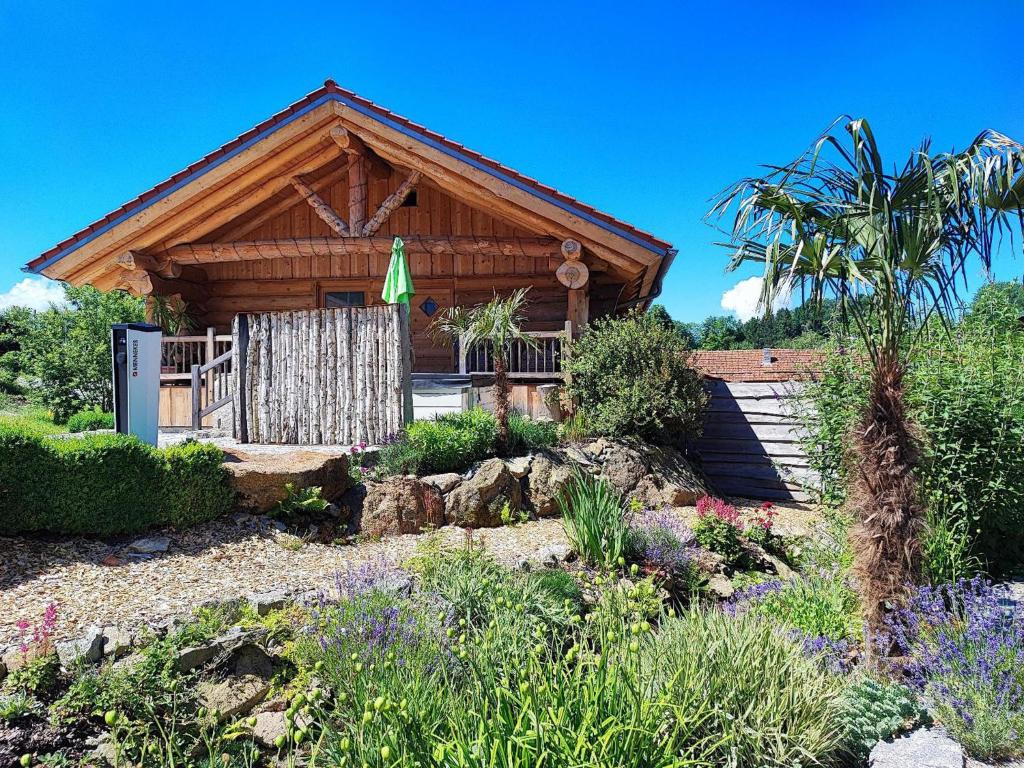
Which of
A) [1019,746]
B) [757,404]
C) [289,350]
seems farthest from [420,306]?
[1019,746]

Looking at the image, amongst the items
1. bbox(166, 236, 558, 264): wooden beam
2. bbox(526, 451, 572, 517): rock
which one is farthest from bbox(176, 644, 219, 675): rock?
bbox(166, 236, 558, 264): wooden beam

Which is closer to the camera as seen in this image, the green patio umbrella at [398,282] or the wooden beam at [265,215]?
the green patio umbrella at [398,282]

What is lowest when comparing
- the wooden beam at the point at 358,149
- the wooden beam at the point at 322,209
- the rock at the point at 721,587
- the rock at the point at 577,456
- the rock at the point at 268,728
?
the rock at the point at 721,587

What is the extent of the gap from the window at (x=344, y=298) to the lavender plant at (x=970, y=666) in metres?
11.2

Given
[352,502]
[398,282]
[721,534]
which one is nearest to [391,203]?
[398,282]

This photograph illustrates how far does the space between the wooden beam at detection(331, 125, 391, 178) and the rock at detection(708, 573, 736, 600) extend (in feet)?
29.9

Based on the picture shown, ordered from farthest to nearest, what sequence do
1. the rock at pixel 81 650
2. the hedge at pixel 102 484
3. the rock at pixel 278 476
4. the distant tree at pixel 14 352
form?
the distant tree at pixel 14 352, the rock at pixel 278 476, the hedge at pixel 102 484, the rock at pixel 81 650

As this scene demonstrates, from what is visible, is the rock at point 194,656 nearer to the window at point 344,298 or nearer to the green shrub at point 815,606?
the green shrub at point 815,606

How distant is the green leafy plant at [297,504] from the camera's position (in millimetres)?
5609

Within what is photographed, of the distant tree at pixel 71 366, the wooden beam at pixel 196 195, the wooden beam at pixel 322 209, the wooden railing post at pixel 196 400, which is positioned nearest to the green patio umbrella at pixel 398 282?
the wooden beam at pixel 322 209

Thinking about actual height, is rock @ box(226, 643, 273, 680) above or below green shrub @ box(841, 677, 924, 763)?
above

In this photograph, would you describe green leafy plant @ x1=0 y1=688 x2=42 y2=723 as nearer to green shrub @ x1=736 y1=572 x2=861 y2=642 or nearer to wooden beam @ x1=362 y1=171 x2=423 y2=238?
green shrub @ x1=736 y1=572 x2=861 y2=642

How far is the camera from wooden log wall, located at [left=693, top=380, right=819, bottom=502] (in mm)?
9453

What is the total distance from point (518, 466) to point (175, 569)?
11.6 ft
